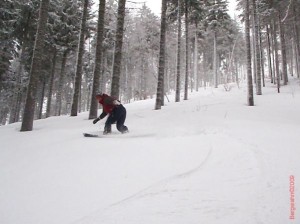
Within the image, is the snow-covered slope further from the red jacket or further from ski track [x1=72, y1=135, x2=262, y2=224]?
the red jacket

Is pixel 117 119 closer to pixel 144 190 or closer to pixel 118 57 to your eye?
pixel 118 57

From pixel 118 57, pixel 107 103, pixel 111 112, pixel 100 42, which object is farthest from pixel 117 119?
pixel 100 42

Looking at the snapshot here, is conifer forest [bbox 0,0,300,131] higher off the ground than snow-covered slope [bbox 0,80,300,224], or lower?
higher

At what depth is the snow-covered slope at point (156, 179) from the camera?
2.69 meters

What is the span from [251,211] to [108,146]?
3410 mm

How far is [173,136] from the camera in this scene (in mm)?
5746

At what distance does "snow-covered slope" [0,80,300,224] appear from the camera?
2686 mm

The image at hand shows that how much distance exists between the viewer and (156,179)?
11.5 ft

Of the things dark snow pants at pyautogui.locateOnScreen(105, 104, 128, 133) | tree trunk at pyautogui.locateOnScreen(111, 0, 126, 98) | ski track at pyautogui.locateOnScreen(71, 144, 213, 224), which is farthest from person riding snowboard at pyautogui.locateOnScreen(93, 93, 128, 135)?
ski track at pyautogui.locateOnScreen(71, 144, 213, 224)

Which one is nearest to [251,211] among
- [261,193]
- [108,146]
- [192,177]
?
[261,193]

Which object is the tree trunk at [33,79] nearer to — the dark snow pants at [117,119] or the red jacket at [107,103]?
the red jacket at [107,103]

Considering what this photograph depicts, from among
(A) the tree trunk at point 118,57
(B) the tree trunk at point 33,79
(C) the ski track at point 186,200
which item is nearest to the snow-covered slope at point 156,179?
(C) the ski track at point 186,200

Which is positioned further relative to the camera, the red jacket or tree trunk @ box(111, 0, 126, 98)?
tree trunk @ box(111, 0, 126, 98)

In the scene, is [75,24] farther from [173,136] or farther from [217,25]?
[173,136]
